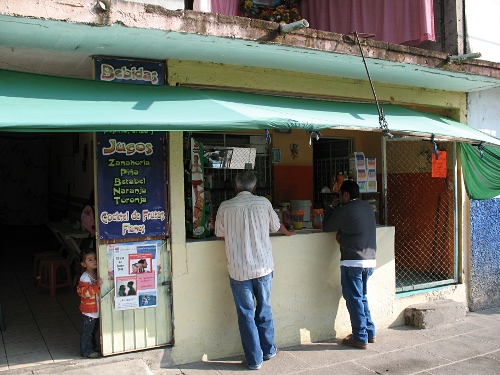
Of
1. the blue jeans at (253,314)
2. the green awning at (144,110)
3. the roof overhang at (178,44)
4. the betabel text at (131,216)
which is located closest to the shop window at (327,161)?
the roof overhang at (178,44)

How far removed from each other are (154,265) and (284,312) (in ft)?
5.20

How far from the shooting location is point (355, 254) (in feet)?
18.0

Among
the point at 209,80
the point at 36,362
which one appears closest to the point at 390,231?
the point at 209,80

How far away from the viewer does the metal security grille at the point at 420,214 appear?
23.4ft

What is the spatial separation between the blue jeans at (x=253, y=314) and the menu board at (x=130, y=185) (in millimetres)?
959

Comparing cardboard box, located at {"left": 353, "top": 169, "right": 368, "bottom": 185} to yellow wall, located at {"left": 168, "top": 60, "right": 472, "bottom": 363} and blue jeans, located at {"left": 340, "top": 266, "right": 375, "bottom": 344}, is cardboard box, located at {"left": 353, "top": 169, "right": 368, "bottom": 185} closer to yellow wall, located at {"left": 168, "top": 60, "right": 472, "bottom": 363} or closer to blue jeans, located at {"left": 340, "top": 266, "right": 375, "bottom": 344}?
yellow wall, located at {"left": 168, "top": 60, "right": 472, "bottom": 363}

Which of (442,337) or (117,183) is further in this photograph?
(442,337)

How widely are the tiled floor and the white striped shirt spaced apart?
172 cm

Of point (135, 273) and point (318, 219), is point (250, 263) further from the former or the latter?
point (318, 219)

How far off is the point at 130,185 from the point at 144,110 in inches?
35.2

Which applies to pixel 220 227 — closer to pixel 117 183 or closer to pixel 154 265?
pixel 154 265

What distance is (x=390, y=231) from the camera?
250 inches

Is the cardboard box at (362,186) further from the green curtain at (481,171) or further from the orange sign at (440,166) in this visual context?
the green curtain at (481,171)

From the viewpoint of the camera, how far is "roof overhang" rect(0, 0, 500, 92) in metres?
3.78
